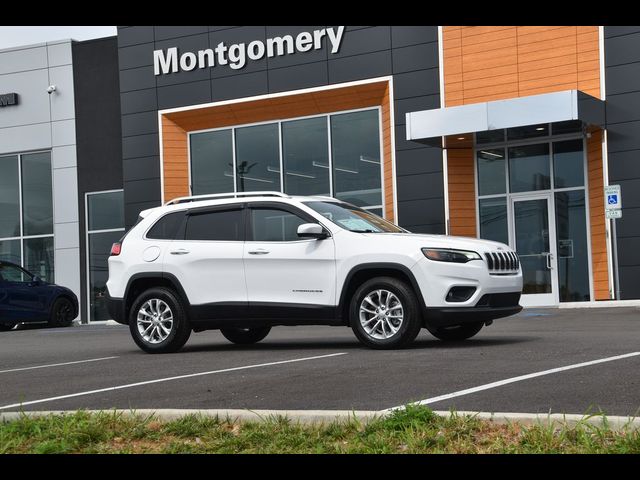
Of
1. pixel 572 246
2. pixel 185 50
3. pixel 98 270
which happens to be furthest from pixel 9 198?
pixel 572 246

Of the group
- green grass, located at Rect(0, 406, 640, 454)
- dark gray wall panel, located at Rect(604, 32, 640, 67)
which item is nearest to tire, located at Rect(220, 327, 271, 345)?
green grass, located at Rect(0, 406, 640, 454)

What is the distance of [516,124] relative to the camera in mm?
20359

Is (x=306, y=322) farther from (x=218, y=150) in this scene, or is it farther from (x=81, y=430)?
(x=218, y=150)

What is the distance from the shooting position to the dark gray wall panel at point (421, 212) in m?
23.2

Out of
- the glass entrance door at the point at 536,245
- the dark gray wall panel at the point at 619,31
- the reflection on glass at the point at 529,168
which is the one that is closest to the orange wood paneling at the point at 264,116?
the reflection on glass at the point at 529,168

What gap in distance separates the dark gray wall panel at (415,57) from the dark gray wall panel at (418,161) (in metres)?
1.88

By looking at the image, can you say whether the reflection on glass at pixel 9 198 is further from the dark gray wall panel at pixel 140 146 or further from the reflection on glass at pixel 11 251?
the dark gray wall panel at pixel 140 146

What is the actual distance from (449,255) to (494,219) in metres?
12.5

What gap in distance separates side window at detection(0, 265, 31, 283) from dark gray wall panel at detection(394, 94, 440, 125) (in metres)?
9.06

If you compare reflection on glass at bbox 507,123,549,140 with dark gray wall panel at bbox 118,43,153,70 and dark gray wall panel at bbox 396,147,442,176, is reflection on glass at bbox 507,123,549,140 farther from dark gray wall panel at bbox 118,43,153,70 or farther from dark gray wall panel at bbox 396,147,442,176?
dark gray wall panel at bbox 118,43,153,70

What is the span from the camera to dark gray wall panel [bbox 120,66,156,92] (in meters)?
26.6

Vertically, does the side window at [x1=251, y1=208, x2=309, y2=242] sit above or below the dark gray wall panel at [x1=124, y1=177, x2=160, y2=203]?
below
